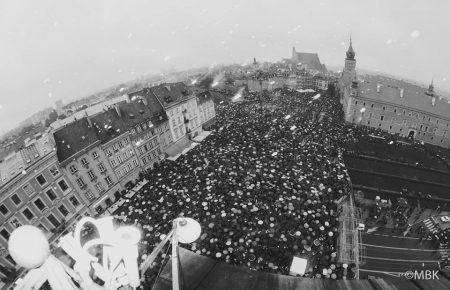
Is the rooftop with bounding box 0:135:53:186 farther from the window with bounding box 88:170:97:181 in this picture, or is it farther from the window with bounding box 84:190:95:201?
the window with bounding box 84:190:95:201

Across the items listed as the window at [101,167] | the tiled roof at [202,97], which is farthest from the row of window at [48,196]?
the tiled roof at [202,97]

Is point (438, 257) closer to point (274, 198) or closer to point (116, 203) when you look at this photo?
point (274, 198)

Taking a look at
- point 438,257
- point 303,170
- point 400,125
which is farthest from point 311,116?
point 438,257

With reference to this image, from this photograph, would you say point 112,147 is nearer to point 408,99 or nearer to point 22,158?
point 22,158

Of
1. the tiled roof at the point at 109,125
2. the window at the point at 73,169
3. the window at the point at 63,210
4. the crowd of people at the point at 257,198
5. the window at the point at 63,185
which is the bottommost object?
the crowd of people at the point at 257,198

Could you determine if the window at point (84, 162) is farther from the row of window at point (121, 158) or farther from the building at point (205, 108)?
the building at point (205, 108)

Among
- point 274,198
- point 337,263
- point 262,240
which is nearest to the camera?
point 337,263

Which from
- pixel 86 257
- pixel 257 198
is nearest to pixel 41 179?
pixel 257 198

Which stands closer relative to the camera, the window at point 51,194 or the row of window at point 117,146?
the window at point 51,194
